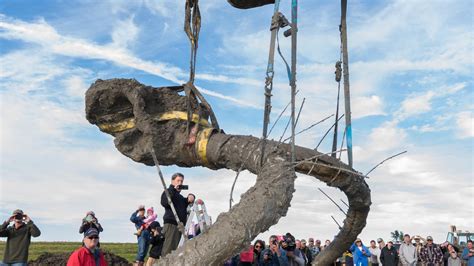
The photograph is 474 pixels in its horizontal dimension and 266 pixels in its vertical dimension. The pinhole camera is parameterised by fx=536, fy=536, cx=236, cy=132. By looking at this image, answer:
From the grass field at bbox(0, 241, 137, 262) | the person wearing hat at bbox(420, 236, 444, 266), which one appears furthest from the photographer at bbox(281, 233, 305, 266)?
the grass field at bbox(0, 241, 137, 262)

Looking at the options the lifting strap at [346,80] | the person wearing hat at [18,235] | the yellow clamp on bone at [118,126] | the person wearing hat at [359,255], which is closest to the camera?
the yellow clamp on bone at [118,126]

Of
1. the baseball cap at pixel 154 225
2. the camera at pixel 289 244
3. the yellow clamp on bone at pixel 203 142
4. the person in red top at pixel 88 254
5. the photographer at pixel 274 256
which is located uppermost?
the yellow clamp on bone at pixel 203 142

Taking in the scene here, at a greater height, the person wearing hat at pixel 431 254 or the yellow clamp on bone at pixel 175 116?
the yellow clamp on bone at pixel 175 116

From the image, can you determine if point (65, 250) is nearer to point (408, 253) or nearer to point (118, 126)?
point (408, 253)

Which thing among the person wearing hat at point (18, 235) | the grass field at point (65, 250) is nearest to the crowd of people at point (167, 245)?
the person wearing hat at point (18, 235)

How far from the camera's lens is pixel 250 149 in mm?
5617

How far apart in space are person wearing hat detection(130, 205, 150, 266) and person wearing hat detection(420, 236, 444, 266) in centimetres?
924

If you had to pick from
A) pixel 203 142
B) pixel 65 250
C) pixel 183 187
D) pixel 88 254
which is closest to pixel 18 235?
pixel 183 187

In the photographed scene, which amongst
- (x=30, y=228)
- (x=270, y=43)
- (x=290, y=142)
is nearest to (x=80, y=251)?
(x=290, y=142)

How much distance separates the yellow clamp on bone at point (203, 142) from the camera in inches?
234

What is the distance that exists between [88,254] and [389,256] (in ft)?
38.8

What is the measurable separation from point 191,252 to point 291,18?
269cm

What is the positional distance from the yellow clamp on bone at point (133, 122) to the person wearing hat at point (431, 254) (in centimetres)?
1108

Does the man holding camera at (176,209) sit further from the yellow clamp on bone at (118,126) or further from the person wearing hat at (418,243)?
the person wearing hat at (418,243)
